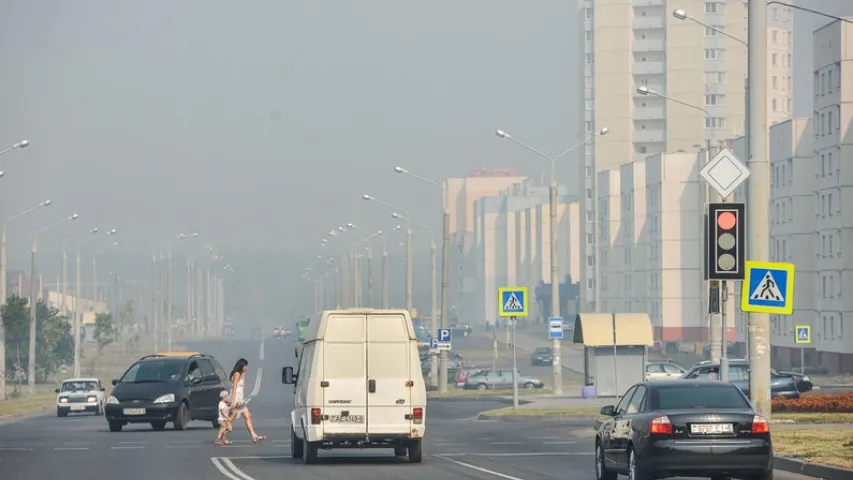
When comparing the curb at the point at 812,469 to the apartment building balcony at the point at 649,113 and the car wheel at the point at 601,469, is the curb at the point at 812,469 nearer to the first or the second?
the car wheel at the point at 601,469

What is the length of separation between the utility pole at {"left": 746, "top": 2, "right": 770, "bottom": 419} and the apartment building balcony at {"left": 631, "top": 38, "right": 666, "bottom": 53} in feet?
463

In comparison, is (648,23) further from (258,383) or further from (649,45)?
(258,383)

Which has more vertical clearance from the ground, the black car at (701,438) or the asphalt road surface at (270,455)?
the black car at (701,438)

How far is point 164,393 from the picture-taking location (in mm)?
38312

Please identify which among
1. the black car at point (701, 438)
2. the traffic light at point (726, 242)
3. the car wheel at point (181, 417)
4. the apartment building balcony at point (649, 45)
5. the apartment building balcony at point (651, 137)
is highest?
the apartment building balcony at point (649, 45)

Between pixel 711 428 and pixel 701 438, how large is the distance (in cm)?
16

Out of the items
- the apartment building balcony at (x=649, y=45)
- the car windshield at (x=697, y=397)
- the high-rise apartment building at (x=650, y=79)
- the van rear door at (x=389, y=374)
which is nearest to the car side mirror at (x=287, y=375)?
the van rear door at (x=389, y=374)

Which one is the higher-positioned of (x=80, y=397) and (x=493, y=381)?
(x=80, y=397)

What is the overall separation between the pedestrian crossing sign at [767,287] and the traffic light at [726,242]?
613mm

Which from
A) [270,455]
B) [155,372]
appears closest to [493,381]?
[155,372]

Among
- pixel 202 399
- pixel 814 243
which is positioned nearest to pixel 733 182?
pixel 202 399

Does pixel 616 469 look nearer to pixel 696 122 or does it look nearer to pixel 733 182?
pixel 733 182

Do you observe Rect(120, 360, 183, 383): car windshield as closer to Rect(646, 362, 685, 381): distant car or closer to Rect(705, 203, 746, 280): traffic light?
Rect(705, 203, 746, 280): traffic light

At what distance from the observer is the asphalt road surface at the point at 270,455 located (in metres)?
23.6
